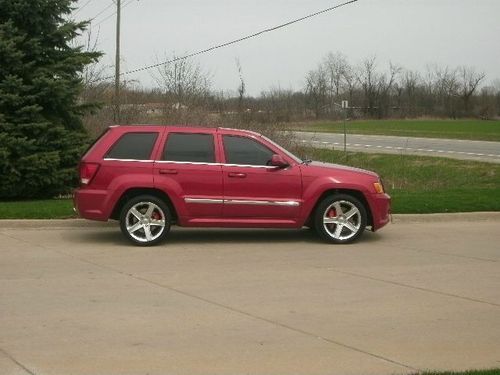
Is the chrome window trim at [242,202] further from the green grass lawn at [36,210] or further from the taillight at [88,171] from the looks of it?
the green grass lawn at [36,210]

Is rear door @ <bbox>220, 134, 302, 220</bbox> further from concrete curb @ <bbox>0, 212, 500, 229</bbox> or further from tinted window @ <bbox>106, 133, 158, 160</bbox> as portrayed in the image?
concrete curb @ <bbox>0, 212, 500, 229</bbox>

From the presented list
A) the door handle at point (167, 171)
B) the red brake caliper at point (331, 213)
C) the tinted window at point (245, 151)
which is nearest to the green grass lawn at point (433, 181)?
the red brake caliper at point (331, 213)

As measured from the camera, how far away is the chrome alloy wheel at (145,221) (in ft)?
33.7

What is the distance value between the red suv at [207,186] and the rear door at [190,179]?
0.01 m

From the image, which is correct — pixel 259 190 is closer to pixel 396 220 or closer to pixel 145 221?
pixel 145 221

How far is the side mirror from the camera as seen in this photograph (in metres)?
10.4

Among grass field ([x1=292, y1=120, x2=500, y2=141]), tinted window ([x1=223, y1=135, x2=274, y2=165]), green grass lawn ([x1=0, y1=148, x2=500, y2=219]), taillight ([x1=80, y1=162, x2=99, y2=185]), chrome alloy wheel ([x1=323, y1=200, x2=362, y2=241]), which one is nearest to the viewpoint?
taillight ([x1=80, y1=162, x2=99, y2=185])

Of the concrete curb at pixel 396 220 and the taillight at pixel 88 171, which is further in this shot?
the concrete curb at pixel 396 220

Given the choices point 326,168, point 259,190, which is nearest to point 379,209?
point 326,168

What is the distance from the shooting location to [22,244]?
1041cm

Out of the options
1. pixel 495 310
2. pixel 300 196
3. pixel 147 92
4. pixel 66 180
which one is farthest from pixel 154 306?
pixel 147 92

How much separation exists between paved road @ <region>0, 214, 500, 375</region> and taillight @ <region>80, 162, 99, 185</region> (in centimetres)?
97

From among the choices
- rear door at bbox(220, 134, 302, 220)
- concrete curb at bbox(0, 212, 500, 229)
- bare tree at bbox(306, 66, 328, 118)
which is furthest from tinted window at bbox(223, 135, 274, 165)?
bare tree at bbox(306, 66, 328, 118)

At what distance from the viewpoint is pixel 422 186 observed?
72.3 feet
